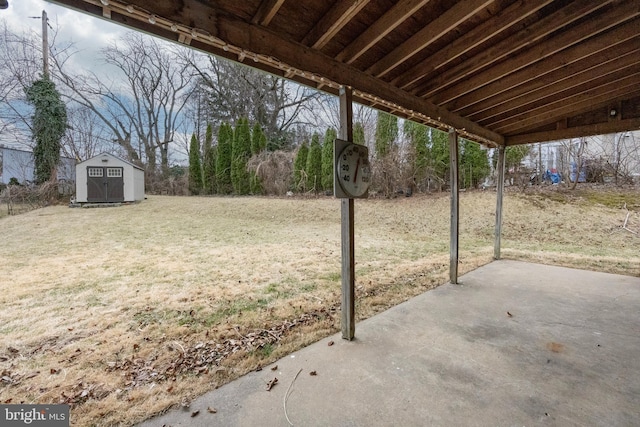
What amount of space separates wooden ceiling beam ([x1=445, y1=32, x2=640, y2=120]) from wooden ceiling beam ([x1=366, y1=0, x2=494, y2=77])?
4.29 ft

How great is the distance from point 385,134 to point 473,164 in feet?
11.9

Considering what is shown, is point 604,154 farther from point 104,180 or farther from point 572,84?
point 104,180

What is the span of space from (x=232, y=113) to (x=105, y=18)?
654 inches

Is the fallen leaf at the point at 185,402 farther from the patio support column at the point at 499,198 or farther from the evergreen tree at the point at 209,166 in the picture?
the evergreen tree at the point at 209,166

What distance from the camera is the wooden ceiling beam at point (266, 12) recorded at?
1663 mm

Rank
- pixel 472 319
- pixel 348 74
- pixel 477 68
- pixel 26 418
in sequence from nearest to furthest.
Result: pixel 26 418, pixel 348 74, pixel 477 68, pixel 472 319

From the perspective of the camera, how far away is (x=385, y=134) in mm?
11586

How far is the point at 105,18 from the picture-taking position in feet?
4.79

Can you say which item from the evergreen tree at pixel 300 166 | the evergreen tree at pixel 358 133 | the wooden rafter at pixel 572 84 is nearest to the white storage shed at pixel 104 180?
the evergreen tree at pixel 300 166

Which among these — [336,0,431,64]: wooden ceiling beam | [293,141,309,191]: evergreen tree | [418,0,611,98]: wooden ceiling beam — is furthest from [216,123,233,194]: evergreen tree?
[336,0,431,64]: wooden ceiling beam

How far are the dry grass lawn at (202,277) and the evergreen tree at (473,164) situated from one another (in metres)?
1.44

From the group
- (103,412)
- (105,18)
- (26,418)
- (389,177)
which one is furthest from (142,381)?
(389,177)

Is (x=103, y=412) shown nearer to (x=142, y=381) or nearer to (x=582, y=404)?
(x=142, y=381)

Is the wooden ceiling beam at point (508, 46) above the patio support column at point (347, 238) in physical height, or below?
above
